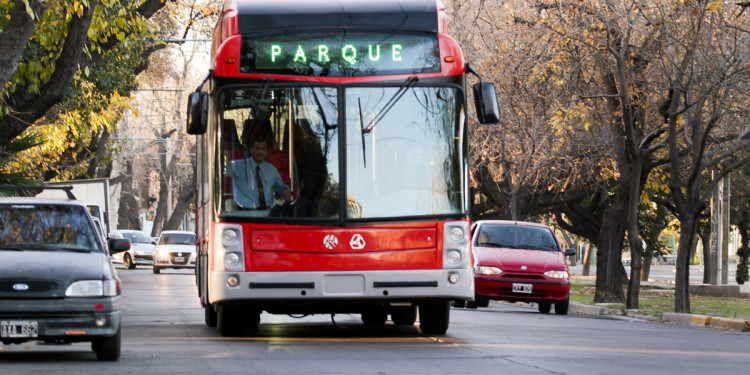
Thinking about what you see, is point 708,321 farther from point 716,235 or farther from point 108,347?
point 716,235

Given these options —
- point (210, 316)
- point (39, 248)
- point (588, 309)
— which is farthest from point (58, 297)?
point (588, 309)

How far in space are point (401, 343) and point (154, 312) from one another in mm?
7847

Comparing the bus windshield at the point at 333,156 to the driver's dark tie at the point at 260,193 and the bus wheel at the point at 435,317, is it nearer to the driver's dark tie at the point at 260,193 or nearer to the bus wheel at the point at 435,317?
the driver's dark tie at the point at 260,193

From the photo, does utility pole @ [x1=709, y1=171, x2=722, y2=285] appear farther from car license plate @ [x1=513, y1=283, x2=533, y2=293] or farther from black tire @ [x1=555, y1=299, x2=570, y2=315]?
car license plate @ [x1=513, y1=283, x2=533, y2=293]

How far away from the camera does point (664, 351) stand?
12734 millimetres

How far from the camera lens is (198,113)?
12.2 meters

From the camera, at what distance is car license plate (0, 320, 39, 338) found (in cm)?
1007

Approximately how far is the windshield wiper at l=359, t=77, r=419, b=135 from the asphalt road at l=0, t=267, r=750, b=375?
2.30m

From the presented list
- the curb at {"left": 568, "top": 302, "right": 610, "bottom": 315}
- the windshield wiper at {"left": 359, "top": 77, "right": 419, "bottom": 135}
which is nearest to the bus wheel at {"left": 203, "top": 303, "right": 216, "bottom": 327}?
the windshield wiper at {"left": 359, "top": 77, "right": 419, "bottom": 135}

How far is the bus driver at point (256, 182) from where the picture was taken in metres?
12.3

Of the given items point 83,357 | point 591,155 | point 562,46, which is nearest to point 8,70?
point 83,357

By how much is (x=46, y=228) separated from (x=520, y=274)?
1139 cm

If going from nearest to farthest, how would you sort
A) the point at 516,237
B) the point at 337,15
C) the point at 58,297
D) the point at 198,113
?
the point at 58,297
the point at 198,113
the point at 337,15
the point at 516,237

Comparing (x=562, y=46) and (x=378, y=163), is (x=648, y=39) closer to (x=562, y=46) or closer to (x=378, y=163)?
(x=562, y=46)
